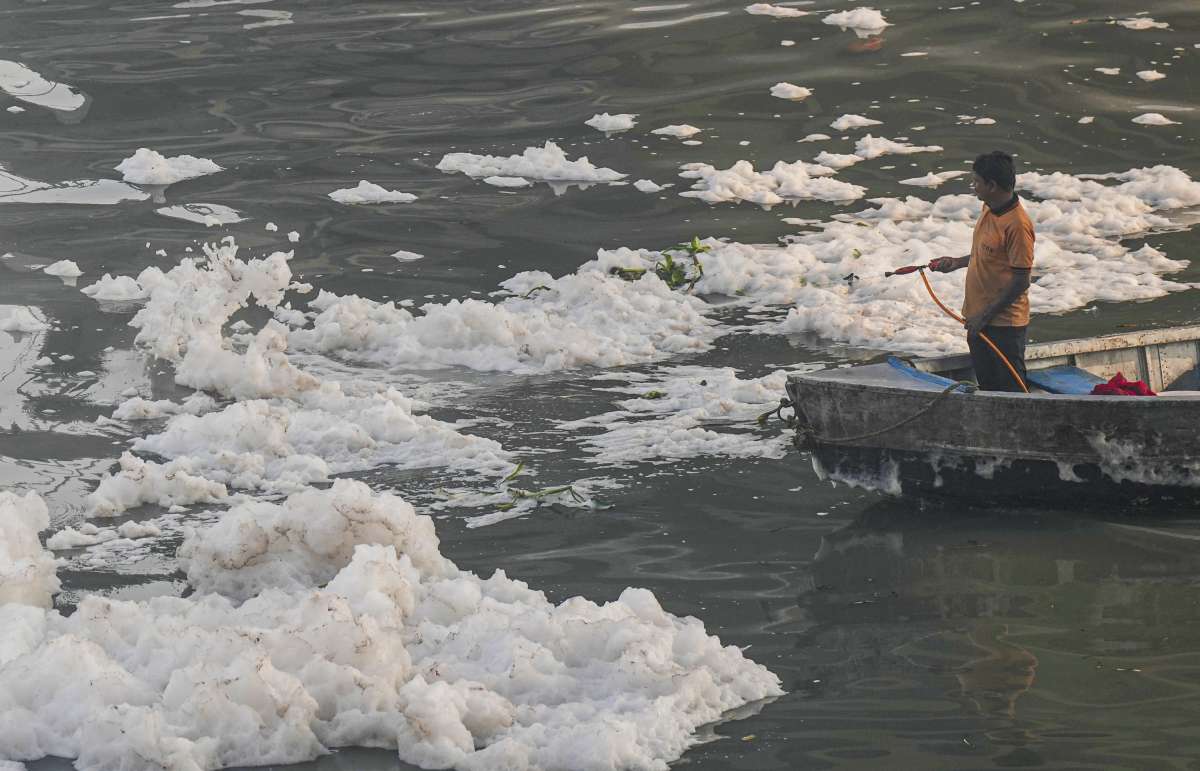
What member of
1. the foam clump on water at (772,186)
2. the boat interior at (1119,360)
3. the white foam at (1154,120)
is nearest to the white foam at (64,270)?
the foam clump on water at (772,186)

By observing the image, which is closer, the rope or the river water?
the river water

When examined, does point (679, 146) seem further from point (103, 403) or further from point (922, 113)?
point (103, 403)

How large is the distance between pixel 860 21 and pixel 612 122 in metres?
4.54

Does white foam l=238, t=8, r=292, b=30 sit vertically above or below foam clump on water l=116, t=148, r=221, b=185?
above

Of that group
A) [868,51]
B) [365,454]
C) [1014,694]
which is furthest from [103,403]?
[868,51]

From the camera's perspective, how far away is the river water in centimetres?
625

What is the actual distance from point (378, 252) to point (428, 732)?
28.6 ft

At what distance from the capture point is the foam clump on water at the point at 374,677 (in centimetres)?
541

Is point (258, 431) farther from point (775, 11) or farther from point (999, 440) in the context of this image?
point (775, 11)

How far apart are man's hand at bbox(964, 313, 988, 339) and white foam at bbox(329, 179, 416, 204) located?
8.15 metres

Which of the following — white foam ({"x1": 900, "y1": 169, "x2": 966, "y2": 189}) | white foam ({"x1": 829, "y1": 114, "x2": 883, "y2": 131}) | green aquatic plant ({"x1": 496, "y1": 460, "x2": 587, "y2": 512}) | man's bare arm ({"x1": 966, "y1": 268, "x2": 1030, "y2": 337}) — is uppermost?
man's bare arm ({"x1": 966, "y1": 268, "x2": 1030, "y2": 337})

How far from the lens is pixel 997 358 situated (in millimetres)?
8258

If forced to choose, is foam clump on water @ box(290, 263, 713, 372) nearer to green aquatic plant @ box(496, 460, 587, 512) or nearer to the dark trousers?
green aquatic plant @ box(496, 460, 587, 512)

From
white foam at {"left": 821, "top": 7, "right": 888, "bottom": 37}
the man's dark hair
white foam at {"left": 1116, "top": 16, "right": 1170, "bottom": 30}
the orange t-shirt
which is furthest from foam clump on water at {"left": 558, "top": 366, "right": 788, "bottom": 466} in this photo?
white foam at {"left": 1116, "top": 16, "right": 1170, "bottom": 30}
